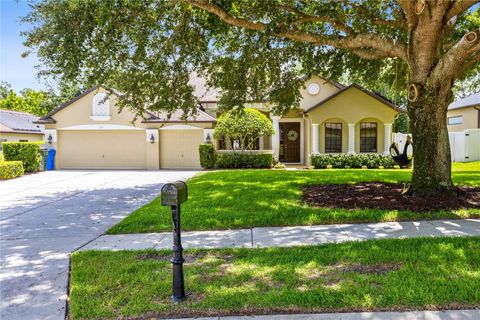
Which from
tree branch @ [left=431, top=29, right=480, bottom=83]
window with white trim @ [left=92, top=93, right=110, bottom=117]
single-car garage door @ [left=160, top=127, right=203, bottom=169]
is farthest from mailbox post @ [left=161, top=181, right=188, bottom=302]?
window with white trim @ [left=92, top=93, right=110, bottom=117]

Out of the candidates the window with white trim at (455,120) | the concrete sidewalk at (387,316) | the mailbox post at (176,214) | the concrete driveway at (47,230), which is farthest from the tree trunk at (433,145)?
the window with white trim at (455,120)

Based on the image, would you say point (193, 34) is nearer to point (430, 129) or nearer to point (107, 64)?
point (107, 64)

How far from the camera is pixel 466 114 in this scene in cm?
2527

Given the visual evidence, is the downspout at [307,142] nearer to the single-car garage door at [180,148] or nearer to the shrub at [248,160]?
the shrub at [248,160]

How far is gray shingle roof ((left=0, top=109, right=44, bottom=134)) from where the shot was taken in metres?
25.7

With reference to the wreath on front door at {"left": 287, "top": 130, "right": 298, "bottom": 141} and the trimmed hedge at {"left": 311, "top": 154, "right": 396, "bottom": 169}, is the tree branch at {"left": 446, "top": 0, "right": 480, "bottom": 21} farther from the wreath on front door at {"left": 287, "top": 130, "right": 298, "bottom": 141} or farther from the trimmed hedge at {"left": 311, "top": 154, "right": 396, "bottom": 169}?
the wreath on front door at {"left": 287, "top": 130, "right": 298, "bottom": 141}

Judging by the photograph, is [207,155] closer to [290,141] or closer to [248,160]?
[248,160]

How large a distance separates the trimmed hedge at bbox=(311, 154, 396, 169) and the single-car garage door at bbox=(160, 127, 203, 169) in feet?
22.9

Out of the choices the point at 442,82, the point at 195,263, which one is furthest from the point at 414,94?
the point at 195,263

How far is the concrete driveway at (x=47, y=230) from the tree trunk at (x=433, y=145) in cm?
656

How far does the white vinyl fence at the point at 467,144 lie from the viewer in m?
21.2

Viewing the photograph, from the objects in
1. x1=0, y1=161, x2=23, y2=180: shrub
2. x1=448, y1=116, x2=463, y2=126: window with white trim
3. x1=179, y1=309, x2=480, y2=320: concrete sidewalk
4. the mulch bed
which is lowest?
x1=179, y1=309, x2=480, y2=320: concrete sidewalk

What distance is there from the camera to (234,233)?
5941mm

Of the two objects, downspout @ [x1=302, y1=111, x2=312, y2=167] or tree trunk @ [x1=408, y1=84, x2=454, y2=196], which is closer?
tree trunk @ [x1=408, y1=84, x2=454, y2=196]
